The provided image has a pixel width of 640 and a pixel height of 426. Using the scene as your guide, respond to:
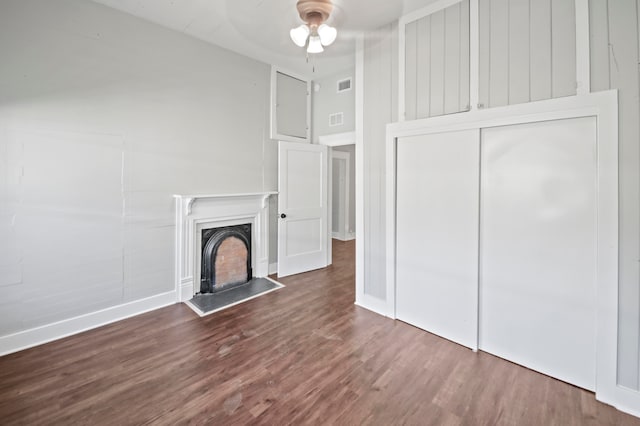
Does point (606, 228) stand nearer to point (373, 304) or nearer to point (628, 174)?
point (628, 174)

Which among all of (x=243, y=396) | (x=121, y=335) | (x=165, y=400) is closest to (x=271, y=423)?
(x=243, y=396)

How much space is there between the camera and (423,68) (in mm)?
2602

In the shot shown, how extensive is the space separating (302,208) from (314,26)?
106 inches

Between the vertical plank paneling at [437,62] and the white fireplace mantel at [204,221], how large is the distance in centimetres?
241

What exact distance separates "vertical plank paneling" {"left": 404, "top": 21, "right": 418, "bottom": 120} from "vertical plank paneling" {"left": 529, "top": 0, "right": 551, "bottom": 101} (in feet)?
2.96

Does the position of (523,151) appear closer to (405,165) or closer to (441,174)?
(441,174)

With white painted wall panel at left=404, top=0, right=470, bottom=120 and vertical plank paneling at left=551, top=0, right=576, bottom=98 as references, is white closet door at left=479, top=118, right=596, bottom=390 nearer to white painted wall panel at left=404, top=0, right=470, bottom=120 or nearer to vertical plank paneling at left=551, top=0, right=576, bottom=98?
vertical plank paneling at left=551, top=0, right=576, bottom=98

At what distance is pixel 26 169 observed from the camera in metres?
2.34

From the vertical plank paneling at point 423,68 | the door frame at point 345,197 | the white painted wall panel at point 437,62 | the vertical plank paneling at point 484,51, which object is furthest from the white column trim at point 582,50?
the door frame at point 345,197

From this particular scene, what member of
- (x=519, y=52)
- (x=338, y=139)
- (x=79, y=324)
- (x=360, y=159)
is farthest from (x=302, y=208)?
(x=519, y=52)

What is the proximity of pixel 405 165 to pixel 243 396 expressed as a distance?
2395 millimetres

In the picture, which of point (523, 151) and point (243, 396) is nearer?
point (243, 396)

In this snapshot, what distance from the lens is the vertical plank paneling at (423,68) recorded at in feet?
8.42

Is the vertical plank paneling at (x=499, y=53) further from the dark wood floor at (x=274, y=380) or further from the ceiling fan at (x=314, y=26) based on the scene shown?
the dark wood floor at (x=274, y=380)
